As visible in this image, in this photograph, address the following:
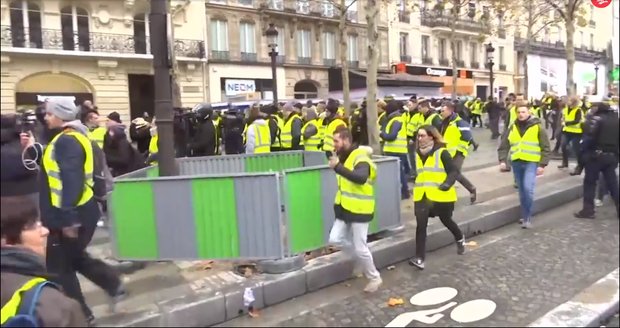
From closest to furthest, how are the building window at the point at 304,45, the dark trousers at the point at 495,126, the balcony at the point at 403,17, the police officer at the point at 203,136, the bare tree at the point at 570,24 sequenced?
1. the police officer at the point at 203,136
2. the bare tree at the point at 570,24
3. the dark trousers at the point at 495,126
4. the building window at the point at 304,45
5. the balcony at the point at 403,17

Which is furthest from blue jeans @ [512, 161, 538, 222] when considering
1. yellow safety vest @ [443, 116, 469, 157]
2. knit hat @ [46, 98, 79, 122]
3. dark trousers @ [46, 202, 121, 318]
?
knit hat @ [46, 98, 79, 122]

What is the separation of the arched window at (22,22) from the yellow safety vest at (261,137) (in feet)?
17.5

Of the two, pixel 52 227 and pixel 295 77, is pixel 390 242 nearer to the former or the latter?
pixel 52 227

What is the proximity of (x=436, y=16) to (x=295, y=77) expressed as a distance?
13.0 meters

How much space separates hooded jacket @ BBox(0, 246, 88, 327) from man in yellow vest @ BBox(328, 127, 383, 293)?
3111 millimetres

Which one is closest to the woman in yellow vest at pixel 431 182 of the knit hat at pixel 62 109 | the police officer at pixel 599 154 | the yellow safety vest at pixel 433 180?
the yellow safety vest at pixel 433 180

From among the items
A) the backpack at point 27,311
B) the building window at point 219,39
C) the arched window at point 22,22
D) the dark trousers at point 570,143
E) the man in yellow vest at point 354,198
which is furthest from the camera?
the building window at point 219,39

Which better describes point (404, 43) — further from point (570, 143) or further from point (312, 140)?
point (312, 140)

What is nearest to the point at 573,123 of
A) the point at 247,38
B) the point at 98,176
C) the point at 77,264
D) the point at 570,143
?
the point at 570,143

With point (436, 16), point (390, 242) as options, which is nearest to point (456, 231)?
point (390, 242)

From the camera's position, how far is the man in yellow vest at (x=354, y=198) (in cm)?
488

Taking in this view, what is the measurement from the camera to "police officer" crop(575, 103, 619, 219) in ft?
22.9

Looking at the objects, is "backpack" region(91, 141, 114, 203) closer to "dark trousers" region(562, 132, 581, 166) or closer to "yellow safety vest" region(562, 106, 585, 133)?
"dark trousers" region(562, 132, 581, 166)

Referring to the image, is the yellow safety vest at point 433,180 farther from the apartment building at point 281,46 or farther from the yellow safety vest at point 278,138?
the apartment building at point 281,46
